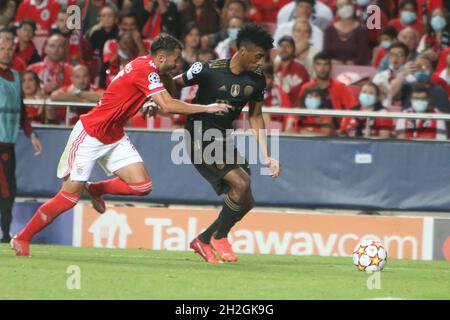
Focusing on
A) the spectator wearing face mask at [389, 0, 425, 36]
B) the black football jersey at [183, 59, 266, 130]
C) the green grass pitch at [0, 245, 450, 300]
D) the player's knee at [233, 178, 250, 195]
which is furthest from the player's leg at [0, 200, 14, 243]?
the spectator wearing face mask at [389, 0, 425, 36]

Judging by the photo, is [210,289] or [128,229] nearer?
[210,289]

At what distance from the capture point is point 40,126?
1449 cm

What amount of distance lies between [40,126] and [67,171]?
3794mm

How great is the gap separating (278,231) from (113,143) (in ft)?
12.4

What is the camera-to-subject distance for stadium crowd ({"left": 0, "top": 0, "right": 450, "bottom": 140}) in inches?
585

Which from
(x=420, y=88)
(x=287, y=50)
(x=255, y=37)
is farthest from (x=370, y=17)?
(x=255, y=37)

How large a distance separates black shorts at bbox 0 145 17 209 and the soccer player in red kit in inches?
114

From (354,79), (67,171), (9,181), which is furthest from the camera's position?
(354,79)

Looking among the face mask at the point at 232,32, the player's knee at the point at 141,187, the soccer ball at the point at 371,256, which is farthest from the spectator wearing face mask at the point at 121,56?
the soccer ball at the point at 371,256

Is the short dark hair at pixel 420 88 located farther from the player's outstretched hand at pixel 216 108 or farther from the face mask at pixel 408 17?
the player's outstretched hand at pixel 216 108

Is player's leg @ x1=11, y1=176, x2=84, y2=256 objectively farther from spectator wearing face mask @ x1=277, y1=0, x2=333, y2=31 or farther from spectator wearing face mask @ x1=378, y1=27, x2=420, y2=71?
spectator wearing face mask @ x1=277, y1=0, x2=333, y2=31

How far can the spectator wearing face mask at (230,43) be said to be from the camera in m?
16.2
